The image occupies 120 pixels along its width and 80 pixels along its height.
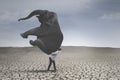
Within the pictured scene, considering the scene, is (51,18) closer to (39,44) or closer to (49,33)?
(49,33)

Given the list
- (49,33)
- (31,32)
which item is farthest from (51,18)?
(31,32)

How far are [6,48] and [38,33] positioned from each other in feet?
68.4

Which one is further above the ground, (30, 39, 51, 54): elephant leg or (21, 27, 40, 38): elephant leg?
(21, 27, 40, 38): elephant leg

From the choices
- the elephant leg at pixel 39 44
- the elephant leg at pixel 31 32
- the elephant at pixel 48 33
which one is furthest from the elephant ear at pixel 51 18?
the elephant leg at pixel 39 44

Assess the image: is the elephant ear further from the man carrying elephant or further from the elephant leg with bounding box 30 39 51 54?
the elephant leg with bounding box 30 39 51 54

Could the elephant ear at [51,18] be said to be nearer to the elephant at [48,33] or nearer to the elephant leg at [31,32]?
the elephant at [48,33]

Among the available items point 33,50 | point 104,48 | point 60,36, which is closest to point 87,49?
point 104,48

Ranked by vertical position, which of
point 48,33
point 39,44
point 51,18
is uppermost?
point 51,18

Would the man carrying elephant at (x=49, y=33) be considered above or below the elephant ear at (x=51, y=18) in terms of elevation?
below

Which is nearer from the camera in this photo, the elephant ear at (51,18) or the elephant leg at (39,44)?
the elephant leg at (39,44)

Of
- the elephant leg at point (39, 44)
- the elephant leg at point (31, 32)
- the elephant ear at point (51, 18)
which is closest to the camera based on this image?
the elephant leg at point (39, 44)

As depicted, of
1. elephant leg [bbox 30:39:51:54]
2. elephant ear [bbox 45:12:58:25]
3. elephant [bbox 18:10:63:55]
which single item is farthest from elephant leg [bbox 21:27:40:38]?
elephant ear [bbox 45:12:58:25]

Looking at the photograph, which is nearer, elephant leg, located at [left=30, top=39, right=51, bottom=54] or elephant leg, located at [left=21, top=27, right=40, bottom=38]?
elephant leg, located at [left=30, top=39, right=51, bottom=54]

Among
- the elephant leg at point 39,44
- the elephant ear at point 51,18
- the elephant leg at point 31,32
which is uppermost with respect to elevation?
the elephant ear at point 51,18
